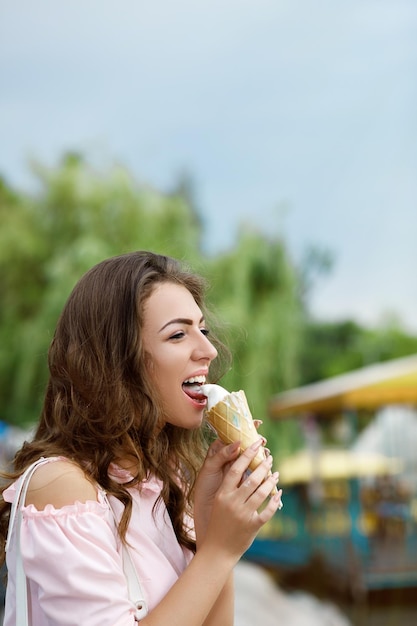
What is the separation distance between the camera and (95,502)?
1627mm

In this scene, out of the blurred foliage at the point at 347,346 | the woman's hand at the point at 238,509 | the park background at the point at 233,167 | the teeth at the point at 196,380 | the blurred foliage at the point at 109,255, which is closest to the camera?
the woman's hand at the point at 238,509

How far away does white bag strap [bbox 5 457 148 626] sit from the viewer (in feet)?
5.21

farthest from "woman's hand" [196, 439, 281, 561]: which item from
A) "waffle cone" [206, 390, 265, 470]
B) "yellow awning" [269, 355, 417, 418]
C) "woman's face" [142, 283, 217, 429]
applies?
"yellow awning" [269, 355, 417, 418]

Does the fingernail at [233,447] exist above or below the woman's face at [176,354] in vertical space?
below

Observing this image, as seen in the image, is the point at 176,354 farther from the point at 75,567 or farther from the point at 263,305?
the point at 263,305

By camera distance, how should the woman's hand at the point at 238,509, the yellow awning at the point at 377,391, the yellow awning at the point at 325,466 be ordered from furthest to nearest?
the yellow awning at the point at 325,466 < the yellow awning at the point at 377,391 < the woman's hand at the point at 238,509

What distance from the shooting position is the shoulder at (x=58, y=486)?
63.4 inches

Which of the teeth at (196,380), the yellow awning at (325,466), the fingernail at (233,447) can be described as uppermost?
the teeth at (196,380)

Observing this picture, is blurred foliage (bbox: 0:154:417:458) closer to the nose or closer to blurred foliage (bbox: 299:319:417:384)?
the nose

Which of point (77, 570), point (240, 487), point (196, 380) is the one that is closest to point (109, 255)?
point (196, 380)

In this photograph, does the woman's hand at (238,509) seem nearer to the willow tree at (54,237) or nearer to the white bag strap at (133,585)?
the white bag strap at (133,585)

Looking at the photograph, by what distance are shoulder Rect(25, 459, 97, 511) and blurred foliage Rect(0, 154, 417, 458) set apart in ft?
36.9

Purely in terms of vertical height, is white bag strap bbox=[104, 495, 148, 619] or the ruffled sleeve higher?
the ruffled sleeve

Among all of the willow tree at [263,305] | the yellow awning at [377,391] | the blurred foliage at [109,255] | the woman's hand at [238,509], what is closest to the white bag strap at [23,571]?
the woman's hand at [238,509]
